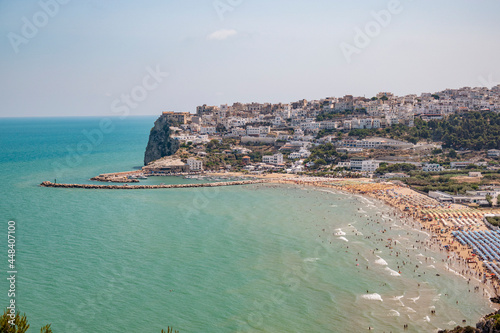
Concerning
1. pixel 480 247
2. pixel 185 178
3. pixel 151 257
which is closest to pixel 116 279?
pixel 151 257

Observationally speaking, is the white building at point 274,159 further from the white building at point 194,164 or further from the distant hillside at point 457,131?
the distant hillside at point 457,131

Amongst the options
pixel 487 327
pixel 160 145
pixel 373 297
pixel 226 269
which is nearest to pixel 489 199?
pixel 373 297

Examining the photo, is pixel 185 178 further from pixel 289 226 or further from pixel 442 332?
pixel 442 332

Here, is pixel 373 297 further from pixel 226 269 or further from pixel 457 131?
pixel 457 131

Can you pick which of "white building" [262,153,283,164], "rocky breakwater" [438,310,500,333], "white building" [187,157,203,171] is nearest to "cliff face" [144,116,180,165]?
"white building" [187,157,203,171]

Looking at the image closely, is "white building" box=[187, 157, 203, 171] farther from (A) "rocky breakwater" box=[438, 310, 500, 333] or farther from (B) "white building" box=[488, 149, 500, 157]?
(A) "rocky breakwater" box=[438, 310, 500, 333]

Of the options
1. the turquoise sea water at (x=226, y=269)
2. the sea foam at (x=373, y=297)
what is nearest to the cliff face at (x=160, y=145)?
the turquoise sea water at (x=226, y=269)
